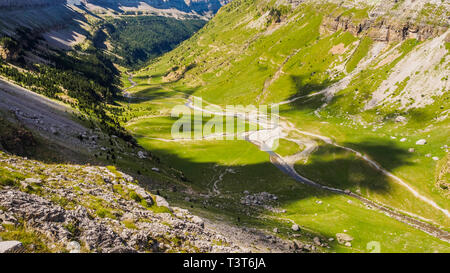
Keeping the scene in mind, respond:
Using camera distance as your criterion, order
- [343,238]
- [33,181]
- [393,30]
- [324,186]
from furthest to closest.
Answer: [393,30] < [324,186] < [343,238] < [33,181]

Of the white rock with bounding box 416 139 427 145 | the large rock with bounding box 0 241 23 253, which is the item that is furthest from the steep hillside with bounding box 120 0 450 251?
the large rock with bounding box 0 241 23 253

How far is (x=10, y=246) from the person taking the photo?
578 inches

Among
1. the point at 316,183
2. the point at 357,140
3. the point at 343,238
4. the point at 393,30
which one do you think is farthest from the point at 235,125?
the point at 393,30

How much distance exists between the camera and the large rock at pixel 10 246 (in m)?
14.3

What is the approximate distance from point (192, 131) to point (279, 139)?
5173cm

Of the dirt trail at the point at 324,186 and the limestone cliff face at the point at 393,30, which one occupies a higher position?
the limestone cliff face at the point at 393,30

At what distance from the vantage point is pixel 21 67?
493 feet

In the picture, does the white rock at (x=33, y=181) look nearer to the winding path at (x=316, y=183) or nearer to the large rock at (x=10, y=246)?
the large rock at (x=10, y=246)

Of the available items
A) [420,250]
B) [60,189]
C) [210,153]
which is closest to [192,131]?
[210,153]

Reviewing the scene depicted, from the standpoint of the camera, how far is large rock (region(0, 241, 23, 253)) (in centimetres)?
1433

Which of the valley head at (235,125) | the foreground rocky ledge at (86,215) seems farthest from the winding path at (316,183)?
the foreground rocky ledge at (86,215)

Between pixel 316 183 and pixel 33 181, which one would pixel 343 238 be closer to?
pixel 316 183
